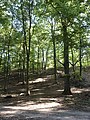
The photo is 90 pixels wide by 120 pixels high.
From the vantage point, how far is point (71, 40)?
22.5 metres

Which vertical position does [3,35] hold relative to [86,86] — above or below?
above

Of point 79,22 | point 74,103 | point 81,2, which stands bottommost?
point 74,103

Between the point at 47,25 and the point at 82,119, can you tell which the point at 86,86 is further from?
the point at 82,119

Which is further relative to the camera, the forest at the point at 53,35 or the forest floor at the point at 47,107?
the forest at the point at 53,35

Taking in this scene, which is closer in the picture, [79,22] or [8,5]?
[79,22]

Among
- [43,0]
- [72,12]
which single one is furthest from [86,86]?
[72,12]

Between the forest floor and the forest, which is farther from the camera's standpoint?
the forest

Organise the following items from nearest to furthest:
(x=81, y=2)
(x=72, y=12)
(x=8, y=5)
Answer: (x=72, y=12) < (x=81, y=2) < (x=8, y=5)

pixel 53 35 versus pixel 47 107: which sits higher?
pixel 53 35

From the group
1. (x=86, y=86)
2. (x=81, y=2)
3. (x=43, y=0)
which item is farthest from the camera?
(x=86, y=86)

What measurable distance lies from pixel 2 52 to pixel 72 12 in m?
16.5

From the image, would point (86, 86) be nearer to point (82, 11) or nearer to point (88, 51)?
point (88, 51)

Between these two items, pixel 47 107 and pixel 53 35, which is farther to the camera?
pixel 53 35

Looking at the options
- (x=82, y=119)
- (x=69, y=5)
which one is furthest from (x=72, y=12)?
(x=82, y=119)
